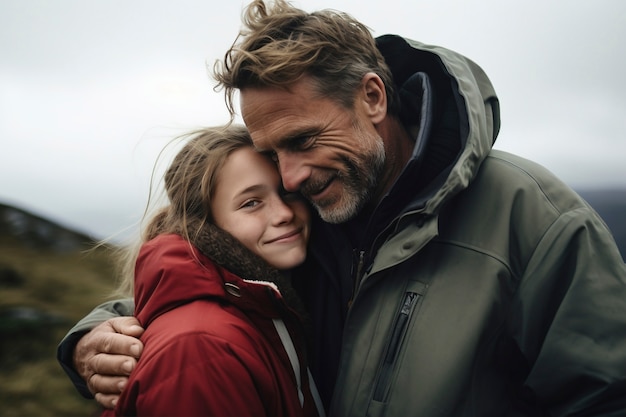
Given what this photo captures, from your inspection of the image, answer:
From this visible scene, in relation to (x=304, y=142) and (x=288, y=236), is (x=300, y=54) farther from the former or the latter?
(x=288, y=236)

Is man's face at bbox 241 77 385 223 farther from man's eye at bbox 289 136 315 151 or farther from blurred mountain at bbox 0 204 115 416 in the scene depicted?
blurred mountain at bbox 0 204 115 416

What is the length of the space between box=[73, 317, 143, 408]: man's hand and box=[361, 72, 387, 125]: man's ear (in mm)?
1669

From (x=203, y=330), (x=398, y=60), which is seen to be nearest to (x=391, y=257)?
(x=203, y=330)

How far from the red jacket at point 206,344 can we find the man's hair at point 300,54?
1022 millimetres

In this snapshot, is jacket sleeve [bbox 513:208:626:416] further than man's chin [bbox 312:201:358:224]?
No

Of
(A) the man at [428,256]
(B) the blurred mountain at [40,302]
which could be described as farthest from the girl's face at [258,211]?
(B) the blurred mountain at [40,302]

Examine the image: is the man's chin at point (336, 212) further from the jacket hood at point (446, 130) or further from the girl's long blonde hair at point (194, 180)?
the girl's long blonde hair at point (194, 180)

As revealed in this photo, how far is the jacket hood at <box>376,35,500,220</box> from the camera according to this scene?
1.98 m

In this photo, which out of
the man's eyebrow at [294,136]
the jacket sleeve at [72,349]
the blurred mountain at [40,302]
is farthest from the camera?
the blurred mountain at [40,302]

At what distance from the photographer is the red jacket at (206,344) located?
1.60 metres

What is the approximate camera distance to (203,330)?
172 cm

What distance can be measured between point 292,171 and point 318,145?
0.73 ft

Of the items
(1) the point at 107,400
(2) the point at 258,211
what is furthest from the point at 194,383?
(2) the point at 258,211

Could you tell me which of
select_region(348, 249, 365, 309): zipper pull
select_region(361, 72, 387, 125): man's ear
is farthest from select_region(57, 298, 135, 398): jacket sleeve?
select_region(361, 72, 387, 125): man's ear
